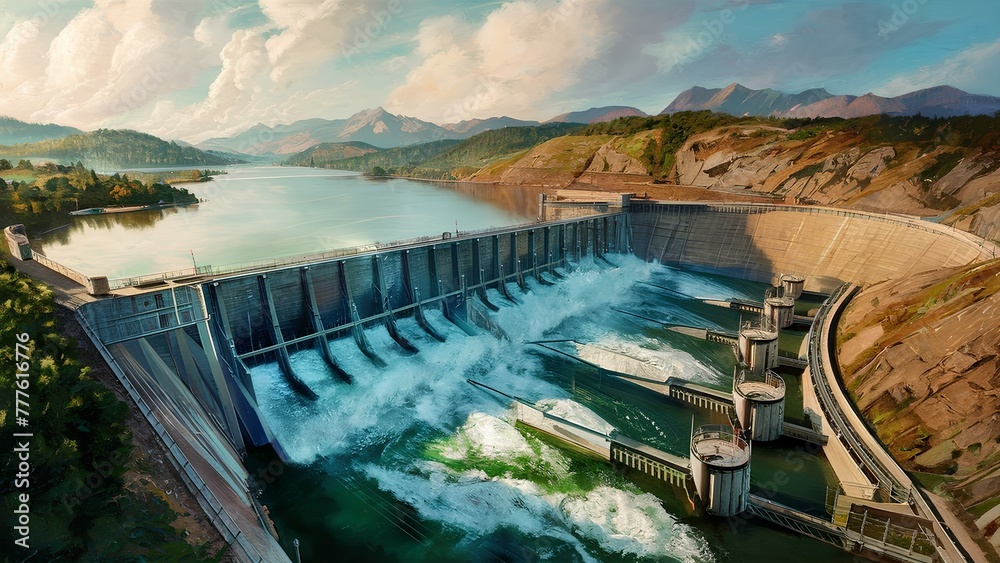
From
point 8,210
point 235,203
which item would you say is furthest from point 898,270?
point 235,203

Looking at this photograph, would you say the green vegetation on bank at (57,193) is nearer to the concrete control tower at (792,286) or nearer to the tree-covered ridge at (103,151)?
the tree-covered ridge at (103,151)

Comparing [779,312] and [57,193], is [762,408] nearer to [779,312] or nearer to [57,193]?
[779,312]

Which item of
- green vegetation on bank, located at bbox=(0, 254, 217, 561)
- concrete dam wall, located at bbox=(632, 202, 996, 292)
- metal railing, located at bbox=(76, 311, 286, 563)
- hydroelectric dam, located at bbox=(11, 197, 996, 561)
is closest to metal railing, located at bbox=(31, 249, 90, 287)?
hydroelectric dam, located at bbox=(11, 197, 996, 561)

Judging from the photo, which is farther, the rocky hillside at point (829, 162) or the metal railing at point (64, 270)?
the rocky hillside at point (829, 162)

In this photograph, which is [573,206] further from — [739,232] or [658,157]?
[658,157]

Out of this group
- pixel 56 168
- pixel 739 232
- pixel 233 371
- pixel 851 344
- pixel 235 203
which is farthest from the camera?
pixel 235 203

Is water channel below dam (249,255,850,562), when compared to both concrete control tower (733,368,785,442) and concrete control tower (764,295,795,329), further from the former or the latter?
concrete control tower (764,295,795,329)

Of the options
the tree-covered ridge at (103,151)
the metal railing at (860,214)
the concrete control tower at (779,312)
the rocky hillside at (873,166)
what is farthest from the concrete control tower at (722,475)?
the tree-covered ridge at (103,151)
